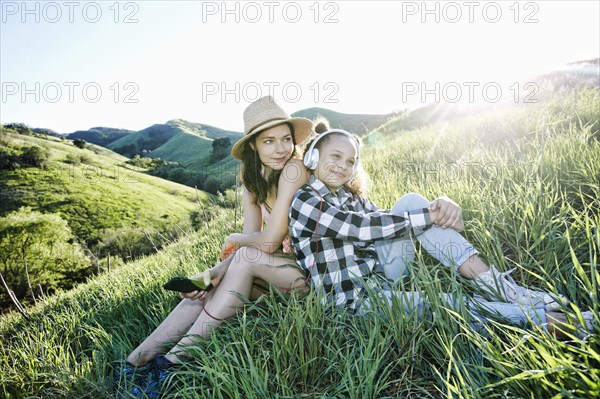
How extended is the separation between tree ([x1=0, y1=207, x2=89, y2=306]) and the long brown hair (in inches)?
1024

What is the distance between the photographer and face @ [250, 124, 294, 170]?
9.23ft

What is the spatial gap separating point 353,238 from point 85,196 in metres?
53.5

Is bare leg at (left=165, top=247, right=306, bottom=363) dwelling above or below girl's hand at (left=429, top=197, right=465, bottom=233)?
below

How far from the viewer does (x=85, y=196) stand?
47781 mm

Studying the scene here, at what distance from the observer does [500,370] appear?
125 cm

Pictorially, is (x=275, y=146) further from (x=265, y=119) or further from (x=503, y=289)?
(x=503, y=289)

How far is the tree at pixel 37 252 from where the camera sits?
25.1 m

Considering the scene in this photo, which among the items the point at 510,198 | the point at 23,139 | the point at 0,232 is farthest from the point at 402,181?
the point at 23,139

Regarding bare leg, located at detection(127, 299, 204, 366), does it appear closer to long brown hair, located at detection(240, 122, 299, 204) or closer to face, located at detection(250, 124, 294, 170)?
long brown hair, located at detection(240, 122, 299, 204)

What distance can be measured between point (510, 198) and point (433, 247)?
27.2 inches

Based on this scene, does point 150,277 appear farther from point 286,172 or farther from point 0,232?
point 0,232

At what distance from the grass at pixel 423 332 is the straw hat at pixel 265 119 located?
1.02 metres

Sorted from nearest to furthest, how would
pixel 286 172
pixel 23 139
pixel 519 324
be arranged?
pixel 519 324
pixel 286 172
pixel 23 139

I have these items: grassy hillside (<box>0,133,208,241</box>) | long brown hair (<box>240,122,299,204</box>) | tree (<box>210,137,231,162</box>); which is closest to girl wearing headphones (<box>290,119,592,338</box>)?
long brown hair (<box>240,122,299,204</box>)
